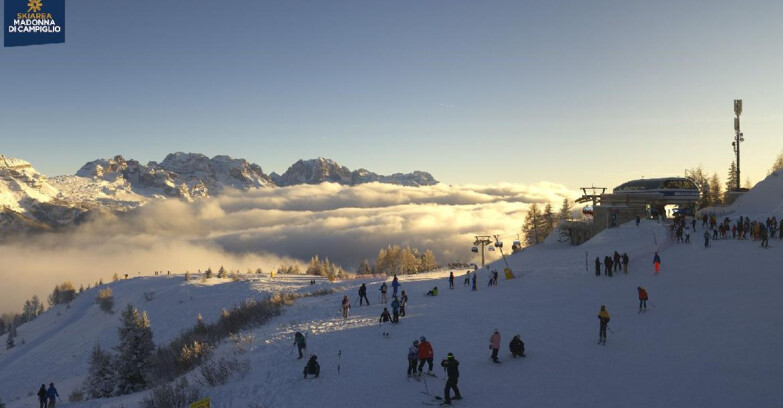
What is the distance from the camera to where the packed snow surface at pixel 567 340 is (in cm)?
1352

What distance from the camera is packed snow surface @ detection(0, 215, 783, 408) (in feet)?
44.3

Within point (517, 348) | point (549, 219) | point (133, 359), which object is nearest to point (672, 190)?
A: point (549, 219)

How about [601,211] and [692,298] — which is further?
[601,211]

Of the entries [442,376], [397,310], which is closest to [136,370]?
[397,310]

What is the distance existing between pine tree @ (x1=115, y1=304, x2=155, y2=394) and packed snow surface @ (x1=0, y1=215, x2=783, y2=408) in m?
3.38

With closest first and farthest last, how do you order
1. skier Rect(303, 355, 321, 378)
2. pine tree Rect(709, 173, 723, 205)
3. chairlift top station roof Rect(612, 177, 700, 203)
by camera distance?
skier Rect(303, 355, 321, 378)
chairlift top station roof Rect(612, 177, 700, 203)
pine tree Rect(709, 173, 723, 205)

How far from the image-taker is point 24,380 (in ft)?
140

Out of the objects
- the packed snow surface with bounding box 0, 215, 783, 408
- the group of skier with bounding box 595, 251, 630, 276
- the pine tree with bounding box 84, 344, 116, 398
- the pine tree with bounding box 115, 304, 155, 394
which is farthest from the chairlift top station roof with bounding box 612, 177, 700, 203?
the pine tree with bounding box 84, 344, 116, 398

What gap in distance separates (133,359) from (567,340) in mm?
26015

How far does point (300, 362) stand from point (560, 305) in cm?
1412

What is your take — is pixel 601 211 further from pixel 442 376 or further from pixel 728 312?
pixel 442 376

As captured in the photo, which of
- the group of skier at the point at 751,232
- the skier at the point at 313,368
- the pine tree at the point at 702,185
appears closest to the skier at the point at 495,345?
the skier at the point at 313,368

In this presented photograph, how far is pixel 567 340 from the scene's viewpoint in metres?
18.3

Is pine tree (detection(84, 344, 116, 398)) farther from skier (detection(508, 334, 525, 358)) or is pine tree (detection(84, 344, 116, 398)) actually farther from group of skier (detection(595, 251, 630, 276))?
group of skier (detection(595, 251, 630, 276))
